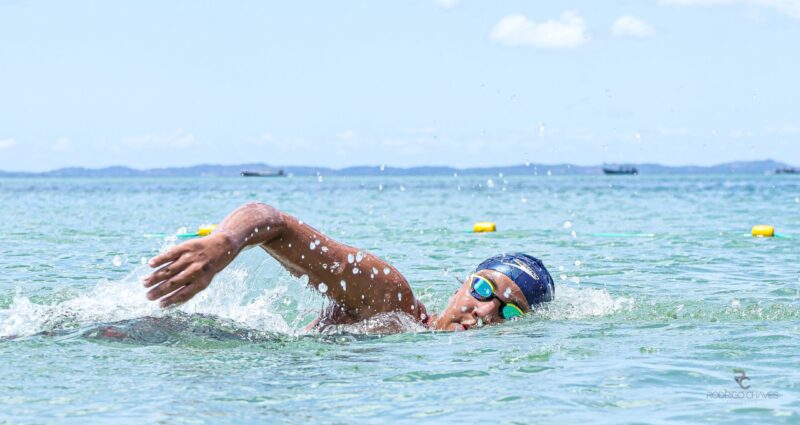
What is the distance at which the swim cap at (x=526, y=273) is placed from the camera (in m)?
7.02

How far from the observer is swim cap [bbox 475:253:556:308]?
7.02 metres

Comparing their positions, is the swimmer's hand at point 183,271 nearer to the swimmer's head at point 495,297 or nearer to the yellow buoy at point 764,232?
the swimmer's head at point 495,297

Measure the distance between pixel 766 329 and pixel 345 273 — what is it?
3025 mm

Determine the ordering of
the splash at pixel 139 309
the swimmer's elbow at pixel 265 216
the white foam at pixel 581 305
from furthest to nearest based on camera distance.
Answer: the white foam at pixel 581 305
the splash at pixel 139 309
the swimmer's elbow at pixel 265 216

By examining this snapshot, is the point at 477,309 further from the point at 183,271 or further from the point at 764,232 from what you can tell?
the point at 764,232

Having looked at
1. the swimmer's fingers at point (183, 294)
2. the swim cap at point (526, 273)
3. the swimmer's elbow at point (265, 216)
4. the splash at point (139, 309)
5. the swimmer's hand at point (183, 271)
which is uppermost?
the swimmer's elbow at point (265, 216)

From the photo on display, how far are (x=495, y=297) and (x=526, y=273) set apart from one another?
11.0 inches

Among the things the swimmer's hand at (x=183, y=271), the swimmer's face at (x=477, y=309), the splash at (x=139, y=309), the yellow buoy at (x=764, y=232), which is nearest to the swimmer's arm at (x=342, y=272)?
the swimmer's face at (x=477, y=309)

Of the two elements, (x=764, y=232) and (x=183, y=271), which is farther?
(x=764, y=232)

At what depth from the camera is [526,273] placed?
7.06 meters

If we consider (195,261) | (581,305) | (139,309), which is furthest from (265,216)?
(581,305)

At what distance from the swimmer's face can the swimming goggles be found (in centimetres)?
2

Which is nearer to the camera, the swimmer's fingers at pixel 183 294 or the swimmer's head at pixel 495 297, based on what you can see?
the swimmer's fingers at pixel 183 294

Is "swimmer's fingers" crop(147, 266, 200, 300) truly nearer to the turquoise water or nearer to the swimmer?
the swimmer
